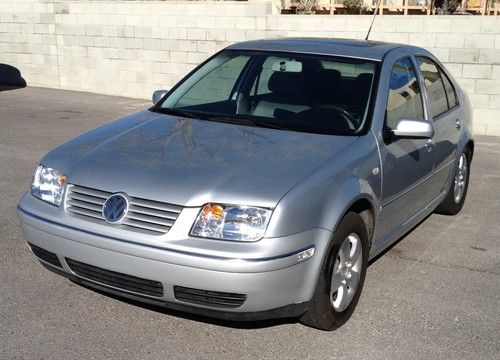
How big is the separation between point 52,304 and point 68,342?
1.62ft

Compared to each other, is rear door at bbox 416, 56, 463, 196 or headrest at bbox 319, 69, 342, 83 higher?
headrest at bbox 319, 69, 342, 83

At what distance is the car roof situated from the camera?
4.54 metres

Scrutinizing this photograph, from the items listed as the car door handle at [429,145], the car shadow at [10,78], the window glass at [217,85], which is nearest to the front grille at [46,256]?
the window glass at [217,85]

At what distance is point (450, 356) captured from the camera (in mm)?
3412

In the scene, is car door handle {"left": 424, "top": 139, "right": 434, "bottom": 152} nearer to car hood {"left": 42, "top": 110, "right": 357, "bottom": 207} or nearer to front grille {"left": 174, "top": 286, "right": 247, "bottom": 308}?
car hood {"left": 42, "top": 110, "right": 357, "bottom": 207}

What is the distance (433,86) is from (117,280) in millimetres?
3127

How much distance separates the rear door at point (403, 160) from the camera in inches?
159

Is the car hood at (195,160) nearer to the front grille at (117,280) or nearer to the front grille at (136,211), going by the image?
the front grille at (136,211)

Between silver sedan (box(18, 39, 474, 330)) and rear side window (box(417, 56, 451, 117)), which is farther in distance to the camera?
rear side window (box(417, 56, 451, 117))

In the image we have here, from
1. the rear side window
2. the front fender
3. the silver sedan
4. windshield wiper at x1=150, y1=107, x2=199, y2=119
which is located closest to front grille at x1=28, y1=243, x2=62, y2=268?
the silver sedan

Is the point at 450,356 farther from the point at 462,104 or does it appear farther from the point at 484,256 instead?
the point at 462,104

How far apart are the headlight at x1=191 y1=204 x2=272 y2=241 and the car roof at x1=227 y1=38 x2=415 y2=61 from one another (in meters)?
1.88

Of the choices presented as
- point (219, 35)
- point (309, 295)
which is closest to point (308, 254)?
point (309, 295)

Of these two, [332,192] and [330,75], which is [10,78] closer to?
[330,75]
